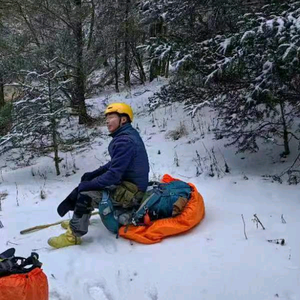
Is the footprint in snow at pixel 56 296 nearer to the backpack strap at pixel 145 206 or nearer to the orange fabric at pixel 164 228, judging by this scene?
the orange fabric at pixel 164 228

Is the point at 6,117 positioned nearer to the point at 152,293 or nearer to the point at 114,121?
the point at 114,121

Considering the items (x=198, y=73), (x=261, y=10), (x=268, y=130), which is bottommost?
(x=268, y=130)

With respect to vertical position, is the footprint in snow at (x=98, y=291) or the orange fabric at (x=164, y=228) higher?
the orange fabric at (x=164, y=228)

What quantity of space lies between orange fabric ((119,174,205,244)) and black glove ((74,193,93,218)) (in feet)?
1.38

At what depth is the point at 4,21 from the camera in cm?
1112

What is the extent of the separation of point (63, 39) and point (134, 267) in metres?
8.47

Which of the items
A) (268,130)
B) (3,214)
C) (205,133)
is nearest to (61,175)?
(3,214)

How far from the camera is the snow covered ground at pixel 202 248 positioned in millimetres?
3320

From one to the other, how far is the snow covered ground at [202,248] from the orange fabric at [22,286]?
0.71 m

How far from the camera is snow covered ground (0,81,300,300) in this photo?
332 centimetres

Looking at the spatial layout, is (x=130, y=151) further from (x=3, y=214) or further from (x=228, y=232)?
(x=3, y=214)

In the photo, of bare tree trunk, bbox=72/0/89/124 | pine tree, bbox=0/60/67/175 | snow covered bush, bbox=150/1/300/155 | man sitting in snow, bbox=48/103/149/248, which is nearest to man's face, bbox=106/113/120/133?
man sitting in snow, bbox=48/103/149/248

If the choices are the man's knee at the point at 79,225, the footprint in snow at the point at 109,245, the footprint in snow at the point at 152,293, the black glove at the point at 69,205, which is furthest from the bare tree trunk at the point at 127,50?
the footprint in snow at the point at 152,293

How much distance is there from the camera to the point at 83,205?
169 inches
